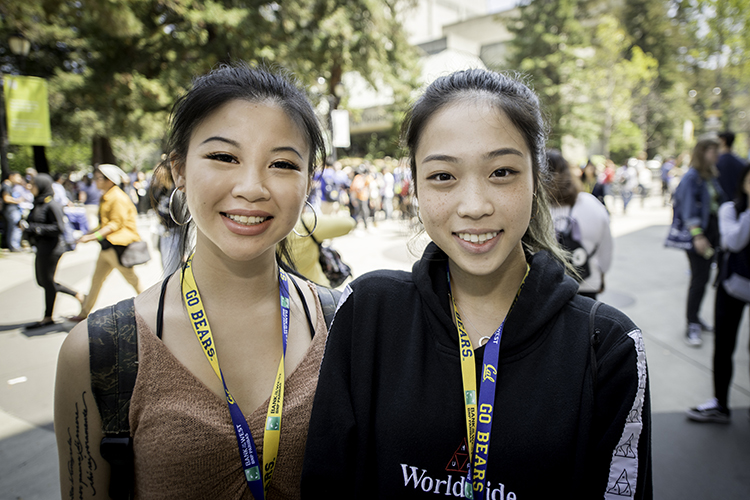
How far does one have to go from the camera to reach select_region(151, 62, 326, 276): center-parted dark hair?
1565 mm

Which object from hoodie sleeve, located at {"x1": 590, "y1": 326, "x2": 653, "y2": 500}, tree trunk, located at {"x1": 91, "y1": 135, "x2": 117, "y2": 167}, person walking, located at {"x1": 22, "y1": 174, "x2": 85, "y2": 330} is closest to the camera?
hoodie sleeve, located at {"x1": 590, "y1": 326, "x2": 653, "y2": 500}

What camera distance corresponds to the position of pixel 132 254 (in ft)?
18.9

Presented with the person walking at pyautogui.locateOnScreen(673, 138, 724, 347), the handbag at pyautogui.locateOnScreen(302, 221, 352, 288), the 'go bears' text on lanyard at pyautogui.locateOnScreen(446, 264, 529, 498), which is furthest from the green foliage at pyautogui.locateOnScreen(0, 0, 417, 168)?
the 'go bears' text on lanyard at pyautogui.locateOnScreen(446, 264, 529, 498)

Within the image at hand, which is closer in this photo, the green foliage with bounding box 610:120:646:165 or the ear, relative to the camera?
the ear

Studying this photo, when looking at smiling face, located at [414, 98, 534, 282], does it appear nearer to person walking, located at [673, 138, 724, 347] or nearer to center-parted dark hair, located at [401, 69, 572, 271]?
center-parted dark hair, located at [401, 69, 572, 271]

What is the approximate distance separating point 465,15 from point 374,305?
8507 cm

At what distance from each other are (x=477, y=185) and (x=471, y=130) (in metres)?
0.17

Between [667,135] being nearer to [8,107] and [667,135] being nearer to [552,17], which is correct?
[552,17]

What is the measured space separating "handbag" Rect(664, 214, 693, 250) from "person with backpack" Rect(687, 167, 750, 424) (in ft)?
5.75

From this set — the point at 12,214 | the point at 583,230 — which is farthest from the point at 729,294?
the point at 12,214

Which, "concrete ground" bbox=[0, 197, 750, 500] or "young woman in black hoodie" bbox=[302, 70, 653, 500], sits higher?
"young woman in black hoodie" bbox=[302, 70, 653, 500]

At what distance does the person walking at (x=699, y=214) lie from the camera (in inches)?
201

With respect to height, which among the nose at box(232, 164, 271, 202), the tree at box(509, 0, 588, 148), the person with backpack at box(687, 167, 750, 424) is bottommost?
the person with backpack at box(687, 167, 750, 424)

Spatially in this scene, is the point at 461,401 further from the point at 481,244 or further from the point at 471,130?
the point at 471,130
